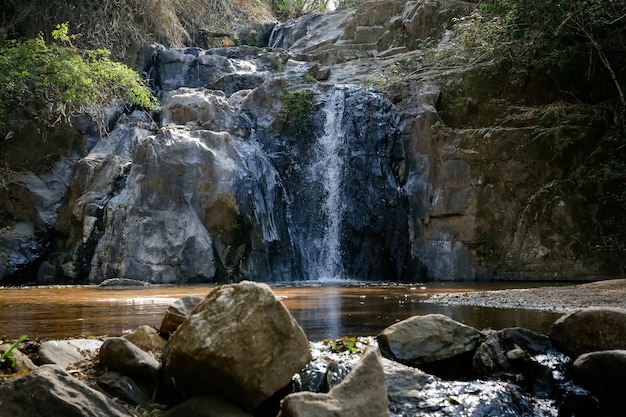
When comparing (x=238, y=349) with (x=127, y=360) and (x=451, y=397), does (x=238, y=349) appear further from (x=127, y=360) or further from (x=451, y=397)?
(x=451, y=397)

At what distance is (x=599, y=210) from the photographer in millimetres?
11164

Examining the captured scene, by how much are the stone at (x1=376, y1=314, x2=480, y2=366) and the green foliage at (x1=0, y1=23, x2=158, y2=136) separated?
10.2 m

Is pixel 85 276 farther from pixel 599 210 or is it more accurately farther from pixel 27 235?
pixel 599 210

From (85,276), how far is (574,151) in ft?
34.8

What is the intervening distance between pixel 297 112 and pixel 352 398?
12.9m

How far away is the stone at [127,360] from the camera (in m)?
3.11

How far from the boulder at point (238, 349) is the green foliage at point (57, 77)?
32.9 feet

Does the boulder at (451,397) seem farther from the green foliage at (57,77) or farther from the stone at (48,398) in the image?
the green foliage at (57,77)

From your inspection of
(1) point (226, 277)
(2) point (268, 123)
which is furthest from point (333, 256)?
(2) point (268, 123)

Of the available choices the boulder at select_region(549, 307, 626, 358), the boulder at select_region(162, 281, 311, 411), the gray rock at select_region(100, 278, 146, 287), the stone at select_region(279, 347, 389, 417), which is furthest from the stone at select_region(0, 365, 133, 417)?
the gray rock at select_region(100, 278, 146, 287)

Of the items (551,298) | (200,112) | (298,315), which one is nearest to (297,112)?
(200,112)

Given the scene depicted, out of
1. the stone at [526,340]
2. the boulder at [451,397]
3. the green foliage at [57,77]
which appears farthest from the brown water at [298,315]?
the green foliage at [57,77]

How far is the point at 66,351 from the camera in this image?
3352 millimetres

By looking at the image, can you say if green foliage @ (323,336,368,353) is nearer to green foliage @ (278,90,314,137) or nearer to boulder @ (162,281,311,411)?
boulder @ (162,281,311,411)
